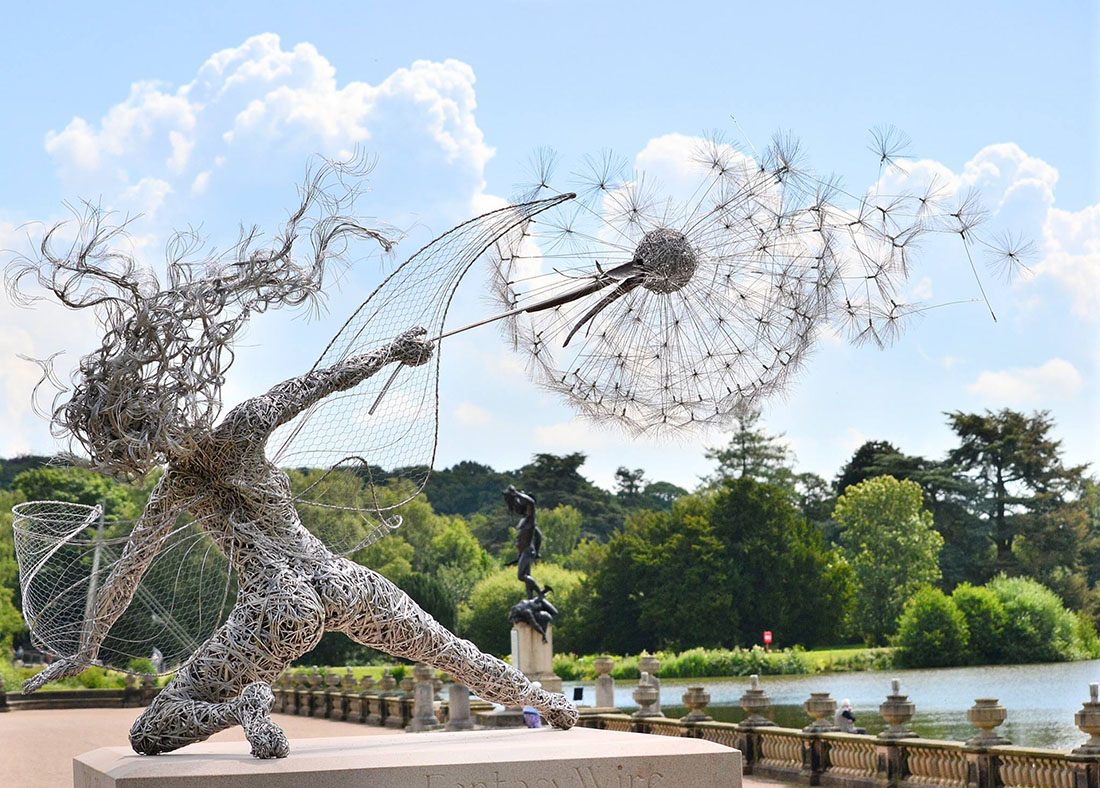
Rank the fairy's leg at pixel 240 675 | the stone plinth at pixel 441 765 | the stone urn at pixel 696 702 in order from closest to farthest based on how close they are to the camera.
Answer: the stone plinth at pixel 441 765
the fairy's leg at pixel 240 675
the stone urn at pixel 696 702

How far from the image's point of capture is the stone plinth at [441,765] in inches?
336

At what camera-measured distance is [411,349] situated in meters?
9.91

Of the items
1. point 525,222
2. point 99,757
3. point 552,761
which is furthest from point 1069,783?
point 99,757

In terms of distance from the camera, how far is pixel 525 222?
1124cm

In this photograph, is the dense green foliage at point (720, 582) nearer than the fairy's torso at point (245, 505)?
No

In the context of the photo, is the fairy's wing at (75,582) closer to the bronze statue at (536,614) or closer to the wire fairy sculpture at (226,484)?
the wire fairy sculpture at (226,484)

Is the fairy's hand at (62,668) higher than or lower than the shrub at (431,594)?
lower

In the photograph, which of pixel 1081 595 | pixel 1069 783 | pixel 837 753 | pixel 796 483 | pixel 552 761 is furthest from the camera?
pixel 796 483

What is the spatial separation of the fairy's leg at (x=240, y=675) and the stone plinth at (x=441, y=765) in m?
0.16

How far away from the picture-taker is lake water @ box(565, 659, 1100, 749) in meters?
28.2

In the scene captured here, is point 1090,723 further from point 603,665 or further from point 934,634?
point 934,634

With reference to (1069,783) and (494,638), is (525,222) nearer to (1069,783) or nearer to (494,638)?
(1069,783)

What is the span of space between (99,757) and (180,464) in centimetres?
215

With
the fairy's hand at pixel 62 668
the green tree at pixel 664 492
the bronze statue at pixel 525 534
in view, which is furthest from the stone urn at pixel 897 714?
the green tree at pixel 664 492
